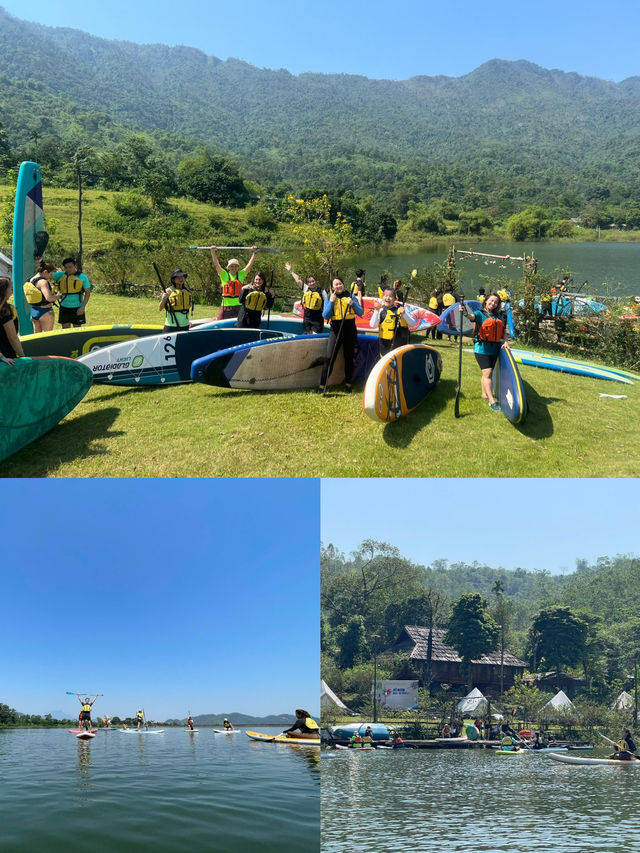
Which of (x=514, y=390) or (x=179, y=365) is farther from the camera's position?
(x=179, y=365)

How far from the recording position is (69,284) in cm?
944

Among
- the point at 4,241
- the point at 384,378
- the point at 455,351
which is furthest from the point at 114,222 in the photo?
the point at 384,378

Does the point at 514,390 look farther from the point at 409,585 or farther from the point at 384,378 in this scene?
the point at 409,585

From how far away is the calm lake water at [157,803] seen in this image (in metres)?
7.00

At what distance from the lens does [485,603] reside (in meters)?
33.8

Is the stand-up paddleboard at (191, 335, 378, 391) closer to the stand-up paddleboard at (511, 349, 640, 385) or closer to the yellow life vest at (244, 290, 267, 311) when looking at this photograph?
the yellow life vest at (244, 290, 267, 311)

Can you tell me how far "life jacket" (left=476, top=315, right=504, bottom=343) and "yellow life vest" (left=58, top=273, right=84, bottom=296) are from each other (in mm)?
5869

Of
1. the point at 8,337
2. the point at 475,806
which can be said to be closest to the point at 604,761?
the point at 475,806

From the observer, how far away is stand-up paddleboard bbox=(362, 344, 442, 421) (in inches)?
292

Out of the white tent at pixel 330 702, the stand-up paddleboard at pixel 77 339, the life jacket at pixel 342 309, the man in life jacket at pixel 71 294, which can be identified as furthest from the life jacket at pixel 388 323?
the white tent at pixel 330 702

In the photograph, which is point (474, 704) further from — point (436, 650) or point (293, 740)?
point (293, 740)

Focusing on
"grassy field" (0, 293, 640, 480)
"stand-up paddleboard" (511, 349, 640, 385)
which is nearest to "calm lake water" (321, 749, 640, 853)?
"grassy field" (0, 293, 640, 480)

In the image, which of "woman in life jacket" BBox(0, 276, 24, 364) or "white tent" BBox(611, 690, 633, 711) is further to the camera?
"white tent" BBox(611, 690, 633, 711)

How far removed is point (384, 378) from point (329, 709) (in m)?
20.4
